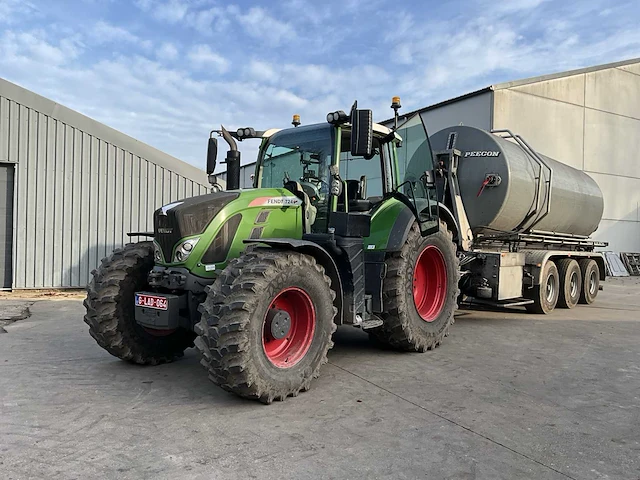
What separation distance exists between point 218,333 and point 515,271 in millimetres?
6667

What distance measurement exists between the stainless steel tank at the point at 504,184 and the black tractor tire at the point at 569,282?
84 centimetres

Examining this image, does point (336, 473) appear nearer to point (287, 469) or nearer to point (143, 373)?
point (287, 469)

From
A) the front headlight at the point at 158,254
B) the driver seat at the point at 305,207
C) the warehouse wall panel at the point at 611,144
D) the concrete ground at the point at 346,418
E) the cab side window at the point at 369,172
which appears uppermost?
the warehouse wall panel at the point at 611,144

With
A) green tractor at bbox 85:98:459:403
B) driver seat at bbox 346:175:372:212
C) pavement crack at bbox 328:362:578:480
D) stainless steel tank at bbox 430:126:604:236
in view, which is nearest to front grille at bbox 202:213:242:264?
green tractor at bbox 85:98:459:403

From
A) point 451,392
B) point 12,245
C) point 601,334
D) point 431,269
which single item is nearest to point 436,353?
point 431,269

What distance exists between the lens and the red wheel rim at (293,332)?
Answer: 464 cm

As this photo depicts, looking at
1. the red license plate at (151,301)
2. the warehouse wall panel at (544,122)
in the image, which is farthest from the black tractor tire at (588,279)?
the red license plate at (151,301)

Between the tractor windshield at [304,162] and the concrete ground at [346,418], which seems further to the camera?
the tractor windshield at [304,162]

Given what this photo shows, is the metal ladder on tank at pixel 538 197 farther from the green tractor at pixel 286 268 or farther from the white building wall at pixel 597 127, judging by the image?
the white building wall at pixel 597 127

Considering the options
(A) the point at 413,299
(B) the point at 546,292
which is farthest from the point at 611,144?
(A) the point at 413,299

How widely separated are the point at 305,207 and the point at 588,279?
8701mm

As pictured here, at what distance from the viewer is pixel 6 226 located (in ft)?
40.1

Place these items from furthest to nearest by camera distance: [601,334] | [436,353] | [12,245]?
[12,245] → [601,334] → [436,353]

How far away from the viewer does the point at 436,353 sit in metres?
6.30
